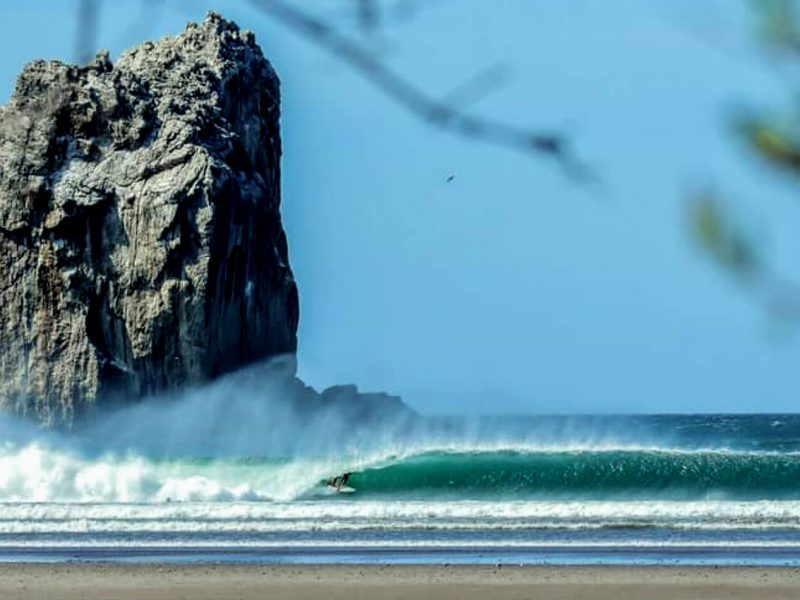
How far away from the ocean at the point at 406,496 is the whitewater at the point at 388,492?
65 mm

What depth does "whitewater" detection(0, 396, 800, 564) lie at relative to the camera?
70.7ft

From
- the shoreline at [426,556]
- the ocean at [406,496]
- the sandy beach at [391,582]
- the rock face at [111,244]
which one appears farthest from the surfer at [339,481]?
the rock face at [111,244]

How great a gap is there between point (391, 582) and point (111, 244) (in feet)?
122

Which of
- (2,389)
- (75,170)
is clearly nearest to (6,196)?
(75,170)

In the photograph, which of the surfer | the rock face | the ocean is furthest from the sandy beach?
the rock face

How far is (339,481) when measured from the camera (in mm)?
36344

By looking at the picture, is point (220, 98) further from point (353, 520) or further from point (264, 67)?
point (353, 520)

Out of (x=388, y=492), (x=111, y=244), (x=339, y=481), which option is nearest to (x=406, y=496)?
(x=388, y=492)

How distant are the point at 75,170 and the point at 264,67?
11.7 meters

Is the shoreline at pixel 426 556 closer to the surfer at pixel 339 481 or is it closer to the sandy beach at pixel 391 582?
the sandy beach at pixel 391 582

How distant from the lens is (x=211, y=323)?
53625 mm

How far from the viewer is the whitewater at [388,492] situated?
2155 cm

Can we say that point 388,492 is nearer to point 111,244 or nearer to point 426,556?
point 426,556

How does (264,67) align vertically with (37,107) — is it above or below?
above
